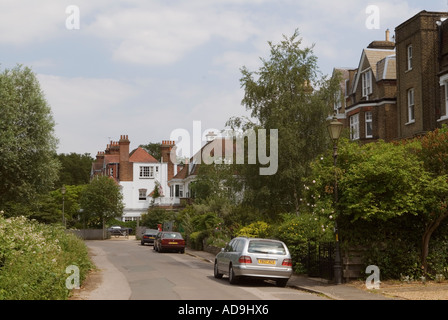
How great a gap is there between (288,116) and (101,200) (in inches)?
1549

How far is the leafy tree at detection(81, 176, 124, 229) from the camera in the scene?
63.8 m

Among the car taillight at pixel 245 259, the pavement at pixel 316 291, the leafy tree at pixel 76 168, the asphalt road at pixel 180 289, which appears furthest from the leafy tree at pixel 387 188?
the leafy tree at pixel 76 168

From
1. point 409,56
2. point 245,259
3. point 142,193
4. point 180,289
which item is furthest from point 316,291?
point 142,193

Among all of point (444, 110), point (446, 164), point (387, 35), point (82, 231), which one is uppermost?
point (387, 35)

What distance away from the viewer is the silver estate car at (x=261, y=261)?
17922 millimetres

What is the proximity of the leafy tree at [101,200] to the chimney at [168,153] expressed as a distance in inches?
690

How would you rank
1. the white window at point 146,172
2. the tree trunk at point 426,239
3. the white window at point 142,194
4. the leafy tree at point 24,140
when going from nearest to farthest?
1. the tree trunk at point 426,239
2. the leafy tree at point 24,140
3. the white window at point 142,194
4. the white window at point 146,172

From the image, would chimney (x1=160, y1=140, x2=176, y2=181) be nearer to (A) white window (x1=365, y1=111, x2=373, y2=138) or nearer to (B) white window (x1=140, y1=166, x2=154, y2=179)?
(B) white window (x1=140, y1=166, x2=154, y2=179)

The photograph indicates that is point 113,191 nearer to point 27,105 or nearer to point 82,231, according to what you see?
point 82,231

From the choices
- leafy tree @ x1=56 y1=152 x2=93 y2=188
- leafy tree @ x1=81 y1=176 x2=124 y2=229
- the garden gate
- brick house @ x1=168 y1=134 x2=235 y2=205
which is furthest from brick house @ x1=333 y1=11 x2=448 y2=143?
leafy tree @ x1=56 y1=152 x2=93 y2=188

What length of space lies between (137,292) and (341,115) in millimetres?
34520

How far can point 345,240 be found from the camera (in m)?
18.8

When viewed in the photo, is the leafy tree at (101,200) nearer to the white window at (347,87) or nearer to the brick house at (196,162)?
the brick house at (196,162)
